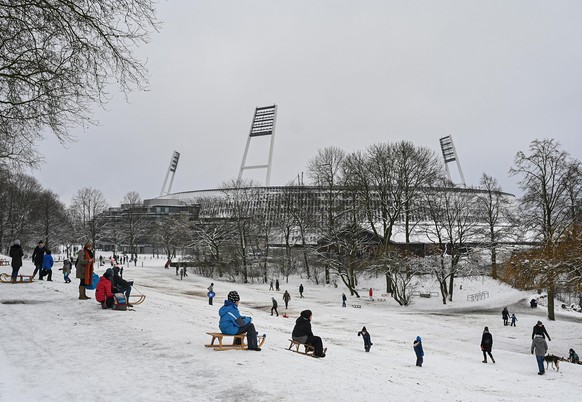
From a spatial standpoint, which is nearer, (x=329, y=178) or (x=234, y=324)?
(x=234, y=324)

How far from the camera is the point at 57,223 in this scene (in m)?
66.6

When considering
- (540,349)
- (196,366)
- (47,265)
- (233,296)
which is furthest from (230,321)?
(47,265)

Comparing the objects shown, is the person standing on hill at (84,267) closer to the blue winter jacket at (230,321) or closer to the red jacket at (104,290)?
the red jacket at (104,290)

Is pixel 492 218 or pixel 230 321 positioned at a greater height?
pixel 492 218

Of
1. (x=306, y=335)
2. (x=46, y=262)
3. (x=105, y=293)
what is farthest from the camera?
(x=46, y=262)

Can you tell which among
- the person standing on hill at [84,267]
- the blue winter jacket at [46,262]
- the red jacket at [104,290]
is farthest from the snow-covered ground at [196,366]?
the blue winter jacket at [46,262]

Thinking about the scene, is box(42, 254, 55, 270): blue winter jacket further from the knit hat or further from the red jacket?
the knit hat

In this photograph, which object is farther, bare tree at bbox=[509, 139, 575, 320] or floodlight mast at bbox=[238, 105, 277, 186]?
floodlight mast at bbox=[238, 105, 277, 186]

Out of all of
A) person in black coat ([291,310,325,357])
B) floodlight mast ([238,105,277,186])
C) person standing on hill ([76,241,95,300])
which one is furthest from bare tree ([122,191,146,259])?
person in black coat ([291,310,325,357])

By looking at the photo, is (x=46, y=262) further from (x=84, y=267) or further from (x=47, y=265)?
(x=84, y=267)

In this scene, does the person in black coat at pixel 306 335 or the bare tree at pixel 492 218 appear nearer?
the person in black coat at pixel 306 335

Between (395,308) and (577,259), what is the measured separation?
1490cm

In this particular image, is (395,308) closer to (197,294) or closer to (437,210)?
(437,210)

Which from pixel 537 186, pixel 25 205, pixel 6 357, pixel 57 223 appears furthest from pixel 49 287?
pixel 57 223
